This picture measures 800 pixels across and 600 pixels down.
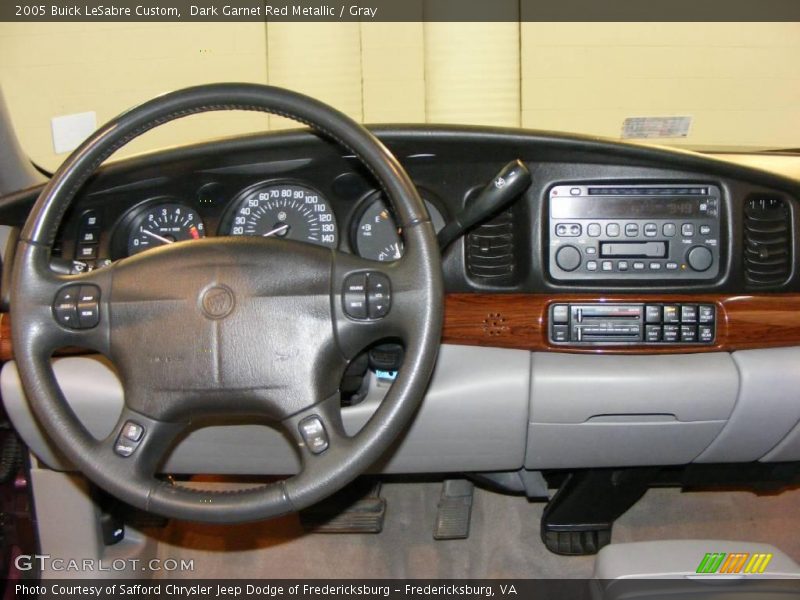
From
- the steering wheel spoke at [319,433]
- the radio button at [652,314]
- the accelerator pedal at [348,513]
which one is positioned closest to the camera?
the steering wheel spoke at [319,433]

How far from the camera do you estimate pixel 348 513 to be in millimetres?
2225

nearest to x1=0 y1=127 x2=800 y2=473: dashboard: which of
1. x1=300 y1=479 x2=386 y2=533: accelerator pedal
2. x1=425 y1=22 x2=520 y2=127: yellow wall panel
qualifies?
x1=425 y1=22 x2=520 y2=127: yellow wall panel

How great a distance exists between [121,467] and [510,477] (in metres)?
1.08

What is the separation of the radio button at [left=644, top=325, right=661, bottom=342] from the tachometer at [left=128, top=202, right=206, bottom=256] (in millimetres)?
952

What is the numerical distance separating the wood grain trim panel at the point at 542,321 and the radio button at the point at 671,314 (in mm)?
20

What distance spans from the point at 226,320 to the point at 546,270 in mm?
721

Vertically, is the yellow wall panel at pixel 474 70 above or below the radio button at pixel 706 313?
above

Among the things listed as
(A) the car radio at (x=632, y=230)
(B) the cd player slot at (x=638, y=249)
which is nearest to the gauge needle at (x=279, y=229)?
(A) the car radio at (x=632, y=230)

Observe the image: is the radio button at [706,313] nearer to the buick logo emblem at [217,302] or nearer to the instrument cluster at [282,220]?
the instrument cluster at [282,220]

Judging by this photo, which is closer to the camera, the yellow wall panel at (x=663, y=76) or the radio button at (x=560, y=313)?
the radio button at (x=560, y=313)

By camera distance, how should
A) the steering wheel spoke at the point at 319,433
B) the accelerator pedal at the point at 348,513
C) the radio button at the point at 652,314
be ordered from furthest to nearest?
the accelerator pedal at the point at 348,513
the radio button at the point at 652,314
the steering wheel spoke at the point at 319,433

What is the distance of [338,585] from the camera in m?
2.20

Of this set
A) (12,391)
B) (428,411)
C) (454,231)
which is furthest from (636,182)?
(12,391)

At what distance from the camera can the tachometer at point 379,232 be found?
1.66 metres
